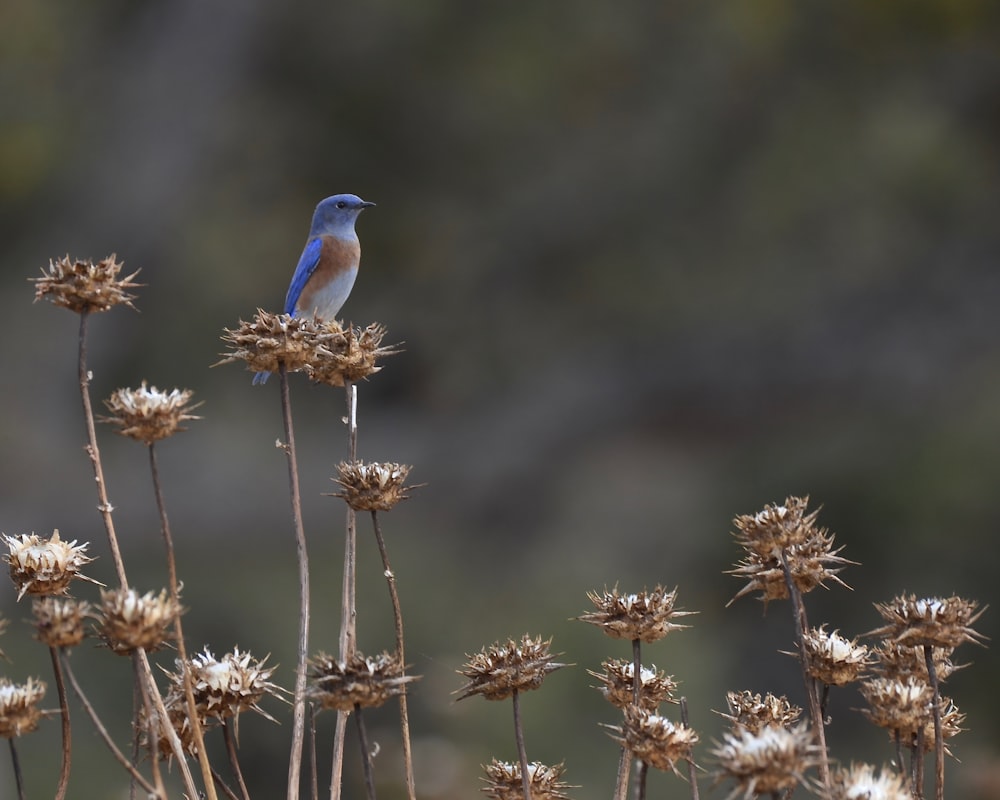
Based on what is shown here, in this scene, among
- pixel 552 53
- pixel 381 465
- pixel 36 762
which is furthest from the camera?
pixel 552 53

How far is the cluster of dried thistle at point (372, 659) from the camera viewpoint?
3.09ft

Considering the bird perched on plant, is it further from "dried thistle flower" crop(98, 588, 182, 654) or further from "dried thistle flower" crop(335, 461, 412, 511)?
"dried thistle flower" crop(98, 588, 182, 654)

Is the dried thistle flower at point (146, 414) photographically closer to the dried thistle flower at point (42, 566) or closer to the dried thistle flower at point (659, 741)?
the dried thistle flower at point (42, 566)

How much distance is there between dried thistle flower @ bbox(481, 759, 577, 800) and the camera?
109cm

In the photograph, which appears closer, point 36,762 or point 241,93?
point 36,762

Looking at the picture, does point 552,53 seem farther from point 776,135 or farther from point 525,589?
point 525,589

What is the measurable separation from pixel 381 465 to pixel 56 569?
0.29 m

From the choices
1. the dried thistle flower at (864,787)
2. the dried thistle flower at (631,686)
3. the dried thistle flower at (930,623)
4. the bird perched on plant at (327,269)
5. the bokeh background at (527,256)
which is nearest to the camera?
the dried thistle flower at (864,787)

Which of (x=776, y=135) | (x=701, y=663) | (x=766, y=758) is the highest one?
(x=776, y=135)

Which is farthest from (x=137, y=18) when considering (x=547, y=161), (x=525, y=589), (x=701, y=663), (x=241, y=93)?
(x=701, y=663)

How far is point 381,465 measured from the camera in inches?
45.9

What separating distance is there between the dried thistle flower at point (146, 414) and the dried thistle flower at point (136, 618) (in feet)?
0.56

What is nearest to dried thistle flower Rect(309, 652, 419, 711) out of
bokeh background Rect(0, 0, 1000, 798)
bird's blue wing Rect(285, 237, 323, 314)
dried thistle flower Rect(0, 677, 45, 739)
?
dried thistle flower Rect(0, 677, 45, 739)

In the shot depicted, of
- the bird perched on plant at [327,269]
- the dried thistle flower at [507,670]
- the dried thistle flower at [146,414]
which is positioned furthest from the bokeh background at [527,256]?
the dried thistle flower at [146,414]
